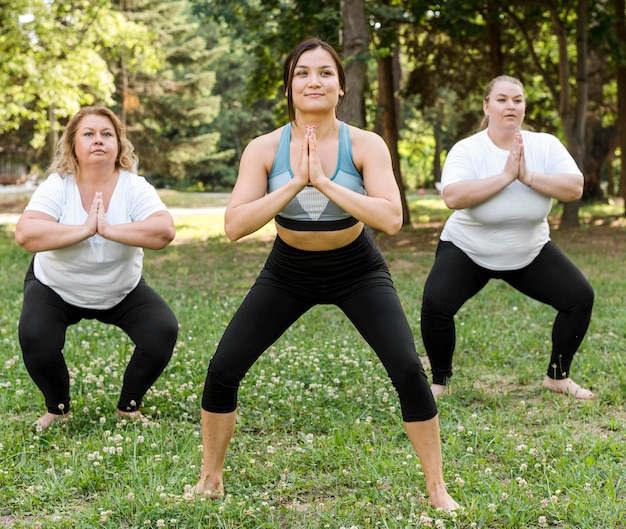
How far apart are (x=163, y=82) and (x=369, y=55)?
2662 centimetres

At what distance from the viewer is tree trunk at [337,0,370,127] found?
12.6 metres

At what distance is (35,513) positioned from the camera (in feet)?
12.1

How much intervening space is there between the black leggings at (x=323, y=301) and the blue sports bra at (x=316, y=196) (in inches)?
6.4

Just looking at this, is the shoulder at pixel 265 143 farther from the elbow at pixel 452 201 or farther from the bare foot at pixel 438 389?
the bare foot at pixel 438 389

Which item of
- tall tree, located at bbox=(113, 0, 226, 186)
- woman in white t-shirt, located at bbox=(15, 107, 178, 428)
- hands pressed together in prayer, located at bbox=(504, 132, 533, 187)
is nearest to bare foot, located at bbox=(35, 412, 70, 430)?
woman in white t-shirt, located at bbox=(15, 107, 178, 428)

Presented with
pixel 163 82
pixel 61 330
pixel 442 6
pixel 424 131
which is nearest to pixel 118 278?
pixel 61 330

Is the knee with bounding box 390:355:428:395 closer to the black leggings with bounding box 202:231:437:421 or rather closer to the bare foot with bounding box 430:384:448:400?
the black leggings with bounding box 202:231:437:421

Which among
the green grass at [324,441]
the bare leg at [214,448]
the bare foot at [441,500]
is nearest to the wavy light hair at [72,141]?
the green grass at [324,441]

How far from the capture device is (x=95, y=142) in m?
4.73

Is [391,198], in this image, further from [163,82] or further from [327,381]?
[163,82]

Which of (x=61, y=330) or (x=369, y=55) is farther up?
(x=369, y=55)

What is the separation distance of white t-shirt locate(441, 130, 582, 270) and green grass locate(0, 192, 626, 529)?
1049 millimetres

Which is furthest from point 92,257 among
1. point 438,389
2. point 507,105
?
point 507,105

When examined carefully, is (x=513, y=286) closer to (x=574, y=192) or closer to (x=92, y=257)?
(x=574, y=192)
